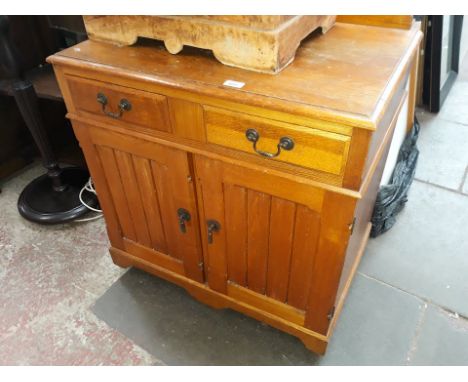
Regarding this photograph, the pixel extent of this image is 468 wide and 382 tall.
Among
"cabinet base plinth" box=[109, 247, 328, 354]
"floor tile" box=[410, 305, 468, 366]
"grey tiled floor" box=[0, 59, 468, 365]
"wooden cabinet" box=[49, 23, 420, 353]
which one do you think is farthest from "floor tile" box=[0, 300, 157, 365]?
"floor tile" box=[410, 305, 468, 366]

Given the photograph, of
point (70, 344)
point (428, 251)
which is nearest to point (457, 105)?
point (428, 251)

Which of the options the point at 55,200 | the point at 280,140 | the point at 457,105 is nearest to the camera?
the point at 280,140

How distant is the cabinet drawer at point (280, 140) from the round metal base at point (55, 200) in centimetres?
113

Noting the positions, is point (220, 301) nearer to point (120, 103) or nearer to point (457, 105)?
point (120, 103)

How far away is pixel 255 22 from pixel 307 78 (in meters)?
0.17

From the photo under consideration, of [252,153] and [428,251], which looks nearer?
[252,153]

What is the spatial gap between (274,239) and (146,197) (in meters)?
0.43

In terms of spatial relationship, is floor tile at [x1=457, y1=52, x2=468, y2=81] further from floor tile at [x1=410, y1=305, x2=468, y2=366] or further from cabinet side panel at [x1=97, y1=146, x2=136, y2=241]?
cabinet side panel at [x1=97, y1=146, x2=136, y2=241]

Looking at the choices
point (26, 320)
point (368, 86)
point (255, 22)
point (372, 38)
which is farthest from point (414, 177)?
point (26, 320)

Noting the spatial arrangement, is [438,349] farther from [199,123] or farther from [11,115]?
[11,115]

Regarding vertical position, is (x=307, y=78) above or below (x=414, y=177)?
above

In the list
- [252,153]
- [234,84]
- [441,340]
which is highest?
→ [234,84]

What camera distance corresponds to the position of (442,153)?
85.2 inches

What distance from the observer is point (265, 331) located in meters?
1.36
